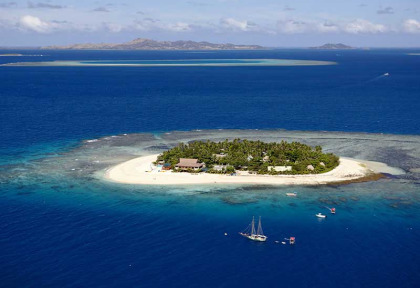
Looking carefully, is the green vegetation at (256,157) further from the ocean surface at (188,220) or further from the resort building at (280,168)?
the ocean surface at (188,220)

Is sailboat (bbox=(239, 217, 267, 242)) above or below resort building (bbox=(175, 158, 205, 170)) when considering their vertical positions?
below

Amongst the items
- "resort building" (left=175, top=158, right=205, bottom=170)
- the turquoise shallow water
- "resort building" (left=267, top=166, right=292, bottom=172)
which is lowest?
the turquoise shallow water

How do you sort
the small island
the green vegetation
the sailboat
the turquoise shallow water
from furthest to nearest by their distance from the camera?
the green vegetation < the small island < the sailboat < the turquoise shallow water

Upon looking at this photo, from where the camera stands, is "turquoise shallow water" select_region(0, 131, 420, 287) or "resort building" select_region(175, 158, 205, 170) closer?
"turquoise shallow water" select_region(0, 131, 420, 287)

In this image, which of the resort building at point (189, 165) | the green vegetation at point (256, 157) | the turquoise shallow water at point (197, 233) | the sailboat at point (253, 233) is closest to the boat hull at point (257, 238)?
the sailboat at point (253, 233)

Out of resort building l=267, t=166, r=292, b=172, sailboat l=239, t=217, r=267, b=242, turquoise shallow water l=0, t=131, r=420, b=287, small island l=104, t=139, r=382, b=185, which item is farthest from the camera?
resort building l=267, t=166, r=292, b=172

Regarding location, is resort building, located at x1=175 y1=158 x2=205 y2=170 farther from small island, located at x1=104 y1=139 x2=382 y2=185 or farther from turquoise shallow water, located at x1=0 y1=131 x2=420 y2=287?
turquoise shallow water, located at x1=0 y1=131 x2=420 y2=287

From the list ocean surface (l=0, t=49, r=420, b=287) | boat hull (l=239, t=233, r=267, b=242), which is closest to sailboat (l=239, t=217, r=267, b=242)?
boat hull (l=239, t=233, r=267, b=242)
